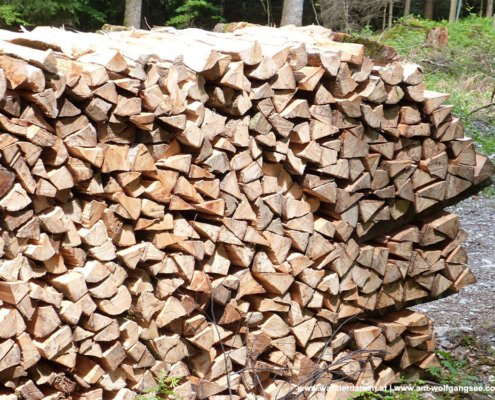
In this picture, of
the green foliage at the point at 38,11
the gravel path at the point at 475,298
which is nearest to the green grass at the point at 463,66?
the gravel path at the point at 475,298

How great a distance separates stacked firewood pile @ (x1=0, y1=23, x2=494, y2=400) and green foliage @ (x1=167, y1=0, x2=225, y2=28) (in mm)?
7866


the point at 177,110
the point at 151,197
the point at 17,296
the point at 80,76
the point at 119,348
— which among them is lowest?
the point at 119,348

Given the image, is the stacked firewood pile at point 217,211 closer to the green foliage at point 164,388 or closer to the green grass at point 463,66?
the green foliage at point 164,388

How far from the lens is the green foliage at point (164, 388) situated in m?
2.62

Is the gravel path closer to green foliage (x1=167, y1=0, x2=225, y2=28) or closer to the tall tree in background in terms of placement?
green foliage (x1=167, y1=0, x2=225, y2=28)

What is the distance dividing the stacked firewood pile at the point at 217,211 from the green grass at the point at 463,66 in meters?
4.31

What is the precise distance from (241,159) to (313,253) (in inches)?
29.2

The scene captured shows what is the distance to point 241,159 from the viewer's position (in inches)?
110

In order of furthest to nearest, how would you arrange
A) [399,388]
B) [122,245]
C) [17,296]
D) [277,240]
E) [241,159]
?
[399,388]
[277,240]
[241,159]
[122,245]
[17,296]

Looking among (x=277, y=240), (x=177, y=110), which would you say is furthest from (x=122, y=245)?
(x=277, y=240)

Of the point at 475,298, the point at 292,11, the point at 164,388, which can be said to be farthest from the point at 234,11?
the point at 164,388

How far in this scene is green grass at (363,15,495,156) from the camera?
319 inches

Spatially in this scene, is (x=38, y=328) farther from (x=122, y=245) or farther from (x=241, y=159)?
(x=241, y=159)

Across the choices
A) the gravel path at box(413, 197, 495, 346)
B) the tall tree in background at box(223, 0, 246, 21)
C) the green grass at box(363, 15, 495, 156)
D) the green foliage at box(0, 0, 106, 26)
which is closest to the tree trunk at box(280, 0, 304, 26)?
the green grass at box(363, 15, 495, 156)
